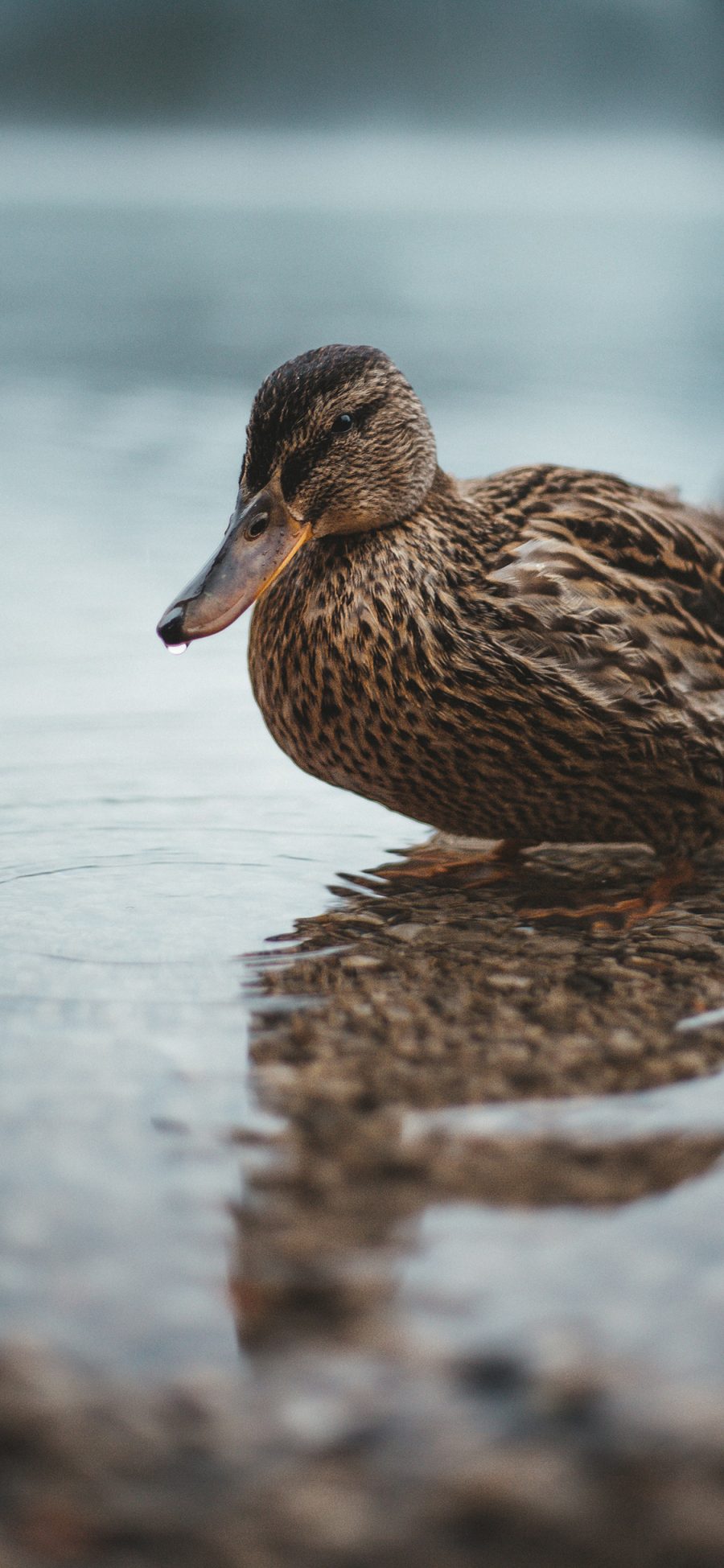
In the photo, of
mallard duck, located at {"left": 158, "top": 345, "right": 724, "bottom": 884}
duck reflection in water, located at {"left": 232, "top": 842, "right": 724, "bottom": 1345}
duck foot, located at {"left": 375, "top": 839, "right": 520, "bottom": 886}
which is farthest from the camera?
duck foot, located at {"left": 375, "top": 839, "right": 520, "bottom": 886}

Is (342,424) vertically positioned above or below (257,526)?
above

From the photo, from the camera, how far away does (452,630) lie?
87.4 inches

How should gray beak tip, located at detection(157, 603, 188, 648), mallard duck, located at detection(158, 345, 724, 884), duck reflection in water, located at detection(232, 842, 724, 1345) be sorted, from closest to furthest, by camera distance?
duck reflection in water, located at detection(232, 842, 724, 1345), gray beak tip, located at detection(157, 603, 188, 648), mallard duck, located at detection(158, 345, 724, 884)

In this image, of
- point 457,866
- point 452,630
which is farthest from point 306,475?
point 457,866

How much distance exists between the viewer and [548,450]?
17.4 ft

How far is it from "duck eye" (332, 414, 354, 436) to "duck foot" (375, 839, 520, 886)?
0.68 meters

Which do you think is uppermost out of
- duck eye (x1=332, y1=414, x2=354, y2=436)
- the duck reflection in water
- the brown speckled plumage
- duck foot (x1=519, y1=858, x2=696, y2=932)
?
duck eye (x1=332, y1=414, x2=354, y2=436)

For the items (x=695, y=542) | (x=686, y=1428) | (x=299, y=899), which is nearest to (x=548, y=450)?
(x=695, y=542)

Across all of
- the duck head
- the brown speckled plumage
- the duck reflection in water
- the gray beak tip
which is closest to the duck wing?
the brown speckled plumage

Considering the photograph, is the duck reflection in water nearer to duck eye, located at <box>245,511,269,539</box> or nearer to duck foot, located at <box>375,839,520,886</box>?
duck foot, located at <box>375,839,520,886</box>

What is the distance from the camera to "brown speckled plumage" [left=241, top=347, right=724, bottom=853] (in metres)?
2.21

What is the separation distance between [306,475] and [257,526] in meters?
0.11

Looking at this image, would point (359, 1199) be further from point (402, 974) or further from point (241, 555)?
point (241, 555)

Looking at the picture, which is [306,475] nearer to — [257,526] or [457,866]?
[257,526]
